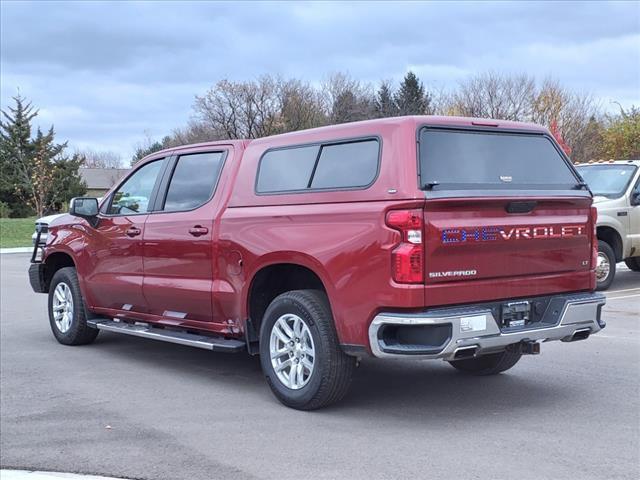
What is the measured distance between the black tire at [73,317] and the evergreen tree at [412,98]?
3645cm

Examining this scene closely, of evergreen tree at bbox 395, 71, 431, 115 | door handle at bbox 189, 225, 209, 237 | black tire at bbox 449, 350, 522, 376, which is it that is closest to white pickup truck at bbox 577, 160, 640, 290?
black tire at bbox 449, 350, 522, 376

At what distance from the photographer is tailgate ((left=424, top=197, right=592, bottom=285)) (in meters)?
4.95

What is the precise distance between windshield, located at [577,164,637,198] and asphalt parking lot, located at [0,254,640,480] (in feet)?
15.3

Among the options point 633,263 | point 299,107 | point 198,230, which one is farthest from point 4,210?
point 198,230

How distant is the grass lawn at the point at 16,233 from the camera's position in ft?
103

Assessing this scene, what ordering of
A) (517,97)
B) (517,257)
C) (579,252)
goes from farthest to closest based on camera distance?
(517,97), (579,252), (517,257)

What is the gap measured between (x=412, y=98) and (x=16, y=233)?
2555cm

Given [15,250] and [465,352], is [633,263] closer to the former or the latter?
[465,352]

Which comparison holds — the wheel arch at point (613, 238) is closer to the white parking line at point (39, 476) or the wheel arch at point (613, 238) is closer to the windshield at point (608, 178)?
the windshield at point (608, 178)

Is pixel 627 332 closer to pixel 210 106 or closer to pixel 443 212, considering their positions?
pixel 443 212

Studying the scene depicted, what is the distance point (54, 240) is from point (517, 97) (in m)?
37.3

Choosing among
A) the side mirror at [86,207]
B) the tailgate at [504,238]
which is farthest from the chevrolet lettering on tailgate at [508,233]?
the side mirror at [86,207]

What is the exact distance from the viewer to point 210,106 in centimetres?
4797

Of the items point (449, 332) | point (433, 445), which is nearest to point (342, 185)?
point (449, 332)
